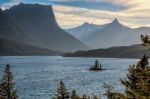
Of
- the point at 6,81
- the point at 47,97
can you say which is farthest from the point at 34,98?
the point at 6,81

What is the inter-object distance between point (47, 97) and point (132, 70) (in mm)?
92493

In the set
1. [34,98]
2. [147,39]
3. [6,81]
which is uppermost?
[147,39]

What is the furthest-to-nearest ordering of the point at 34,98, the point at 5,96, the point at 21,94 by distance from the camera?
the point at 21,94 < the point at 34,98 < the point at 5,96

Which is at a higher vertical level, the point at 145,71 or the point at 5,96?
the point at 145,71

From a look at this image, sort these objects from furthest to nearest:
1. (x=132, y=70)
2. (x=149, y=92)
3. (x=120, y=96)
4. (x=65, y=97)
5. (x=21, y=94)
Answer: (x=21, y=94) < (x=65, y=97) < (x=132, y=70) < (x=120, y=96) < (x=149, y=92)

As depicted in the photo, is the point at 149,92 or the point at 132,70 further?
the point at 132,70

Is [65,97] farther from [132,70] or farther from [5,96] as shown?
[132,70]

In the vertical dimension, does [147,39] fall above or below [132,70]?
above

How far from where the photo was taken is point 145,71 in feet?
75.6

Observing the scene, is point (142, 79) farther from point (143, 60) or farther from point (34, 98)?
point (34, 98)

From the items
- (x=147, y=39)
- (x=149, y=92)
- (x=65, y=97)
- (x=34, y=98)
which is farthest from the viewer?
(x=34, y=98)

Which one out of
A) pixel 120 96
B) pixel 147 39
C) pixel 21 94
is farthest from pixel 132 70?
pixel 21 94

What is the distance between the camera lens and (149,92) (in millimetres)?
22047

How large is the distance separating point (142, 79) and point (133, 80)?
13.8ft
